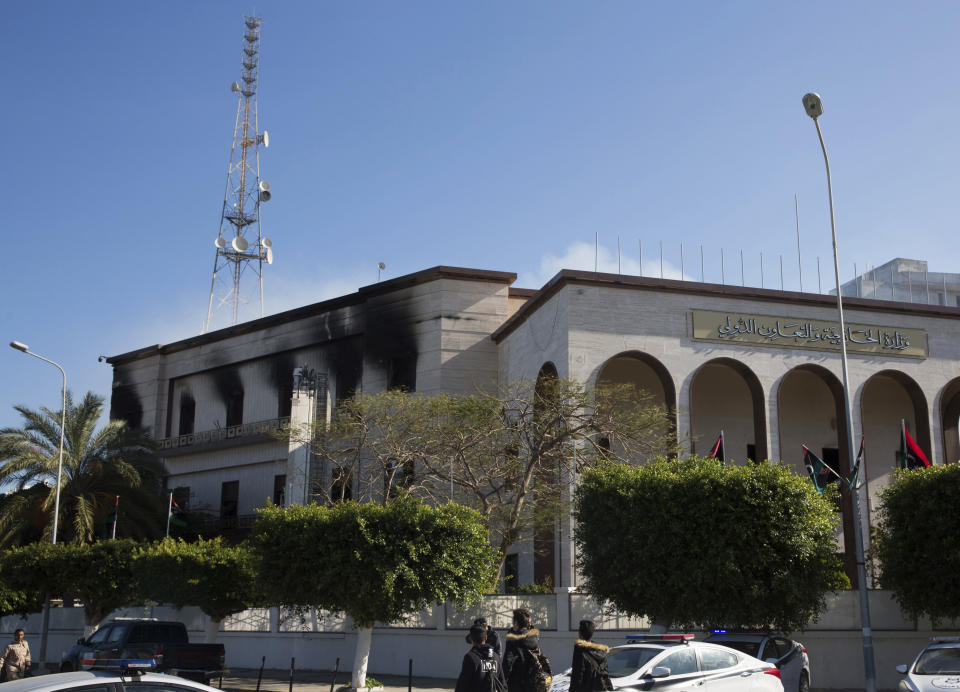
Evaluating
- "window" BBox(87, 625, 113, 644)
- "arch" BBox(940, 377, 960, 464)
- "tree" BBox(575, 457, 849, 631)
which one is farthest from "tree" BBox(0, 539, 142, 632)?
"arch" BBox(940, 377, 960, 464)

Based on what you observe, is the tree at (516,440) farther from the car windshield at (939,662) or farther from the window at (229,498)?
the window at (229,498)

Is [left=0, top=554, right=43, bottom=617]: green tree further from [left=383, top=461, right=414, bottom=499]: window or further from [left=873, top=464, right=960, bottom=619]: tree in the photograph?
[left=873, top=464, right=960, bottom=619]: tree

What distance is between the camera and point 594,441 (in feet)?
92.4

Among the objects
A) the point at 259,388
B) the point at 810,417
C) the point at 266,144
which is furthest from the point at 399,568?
the point at 266,144

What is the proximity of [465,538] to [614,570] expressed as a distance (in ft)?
10.7

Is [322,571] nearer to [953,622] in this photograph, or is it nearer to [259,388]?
[953,622]

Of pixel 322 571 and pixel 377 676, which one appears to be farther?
pixel 377 676

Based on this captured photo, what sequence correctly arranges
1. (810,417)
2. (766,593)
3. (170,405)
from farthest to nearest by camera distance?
(170,405)
(810,417)
(766,593)

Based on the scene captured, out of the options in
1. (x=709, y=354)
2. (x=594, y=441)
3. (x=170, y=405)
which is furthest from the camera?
(x=170, y=405)

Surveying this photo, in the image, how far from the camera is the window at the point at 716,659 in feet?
42.3

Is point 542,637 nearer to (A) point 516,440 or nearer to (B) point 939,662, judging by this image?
(A) point 516,440

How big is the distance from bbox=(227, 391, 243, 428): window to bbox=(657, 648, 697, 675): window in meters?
38.1

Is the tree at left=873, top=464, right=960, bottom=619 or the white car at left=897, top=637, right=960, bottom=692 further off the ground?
the tree at left=873, top=464, right=960, bottom=619

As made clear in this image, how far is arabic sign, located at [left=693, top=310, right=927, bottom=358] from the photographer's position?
105 feet
